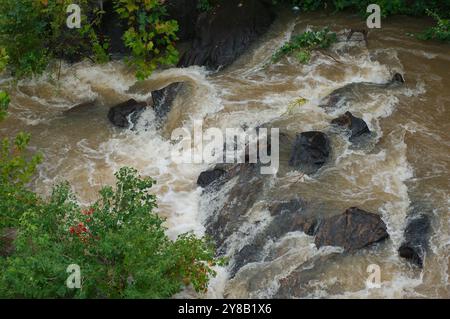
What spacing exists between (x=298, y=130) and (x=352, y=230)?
Result: 2.25 m

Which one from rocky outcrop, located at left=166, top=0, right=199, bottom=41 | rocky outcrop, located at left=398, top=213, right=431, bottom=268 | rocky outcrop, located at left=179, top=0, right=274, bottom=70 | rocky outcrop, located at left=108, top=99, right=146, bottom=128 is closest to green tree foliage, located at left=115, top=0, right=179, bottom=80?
rocky outcrop, located at left=108, top=99, right=146, bottom=128

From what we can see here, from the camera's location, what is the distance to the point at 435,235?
6.98 m

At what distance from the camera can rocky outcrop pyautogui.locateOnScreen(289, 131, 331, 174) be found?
8.14 meters

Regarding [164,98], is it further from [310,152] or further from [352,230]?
[352,230]

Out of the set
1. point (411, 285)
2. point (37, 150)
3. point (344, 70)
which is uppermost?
point (344, 70)

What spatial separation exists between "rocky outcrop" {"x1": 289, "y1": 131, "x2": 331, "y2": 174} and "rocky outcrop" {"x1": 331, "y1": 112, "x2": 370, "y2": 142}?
1.60 ft

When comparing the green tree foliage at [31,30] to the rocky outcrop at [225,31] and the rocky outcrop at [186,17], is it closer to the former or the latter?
the rocky outcrop at [186,17]

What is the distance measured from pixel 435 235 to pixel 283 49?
5057mm

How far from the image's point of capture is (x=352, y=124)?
876 centimetres

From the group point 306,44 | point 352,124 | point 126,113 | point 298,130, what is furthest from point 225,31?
point 352,124

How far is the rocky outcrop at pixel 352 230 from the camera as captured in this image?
6973mm

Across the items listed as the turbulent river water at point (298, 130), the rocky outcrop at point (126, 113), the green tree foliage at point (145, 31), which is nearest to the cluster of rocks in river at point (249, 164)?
the rocky outcrop at point (126, 113)
